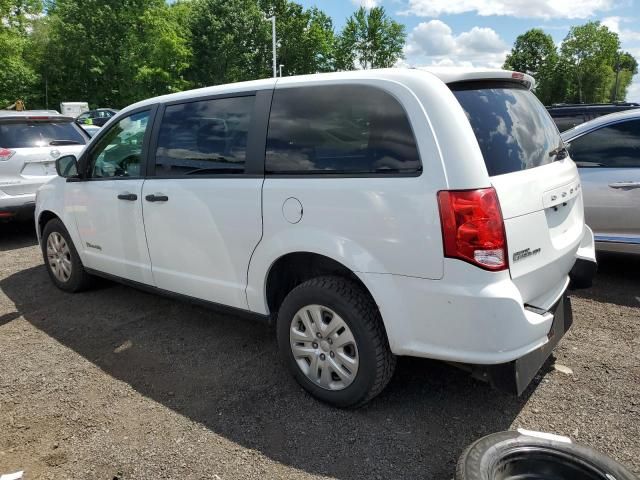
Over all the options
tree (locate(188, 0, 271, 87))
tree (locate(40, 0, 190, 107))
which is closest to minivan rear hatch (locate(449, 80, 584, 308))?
tree (locate(40, 0, 190, 107))

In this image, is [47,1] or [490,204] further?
[47,1]

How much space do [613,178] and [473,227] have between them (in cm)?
317

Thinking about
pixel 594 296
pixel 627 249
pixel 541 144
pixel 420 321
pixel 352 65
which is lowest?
pixel 594 296

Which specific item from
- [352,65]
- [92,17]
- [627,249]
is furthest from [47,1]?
[627,249]

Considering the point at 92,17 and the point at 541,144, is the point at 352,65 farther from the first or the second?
the point at 541,144

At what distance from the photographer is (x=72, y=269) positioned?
194 inches

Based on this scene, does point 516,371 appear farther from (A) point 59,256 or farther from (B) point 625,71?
(B) point 625,71

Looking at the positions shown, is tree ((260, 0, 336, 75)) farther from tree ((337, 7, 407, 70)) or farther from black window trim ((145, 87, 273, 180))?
black window trim ((145, 87, 273, 180))

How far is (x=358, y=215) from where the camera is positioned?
8.72ft

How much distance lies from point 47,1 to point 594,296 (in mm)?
51106

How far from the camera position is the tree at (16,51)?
21197 millimetres

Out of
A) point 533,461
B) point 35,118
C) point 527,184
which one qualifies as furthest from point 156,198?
point 35,118

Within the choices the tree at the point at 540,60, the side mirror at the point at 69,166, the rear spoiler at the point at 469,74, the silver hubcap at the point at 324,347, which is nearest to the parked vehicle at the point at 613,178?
the rear spoiler at the point at 469,74

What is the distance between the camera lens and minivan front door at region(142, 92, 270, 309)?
3223mm
